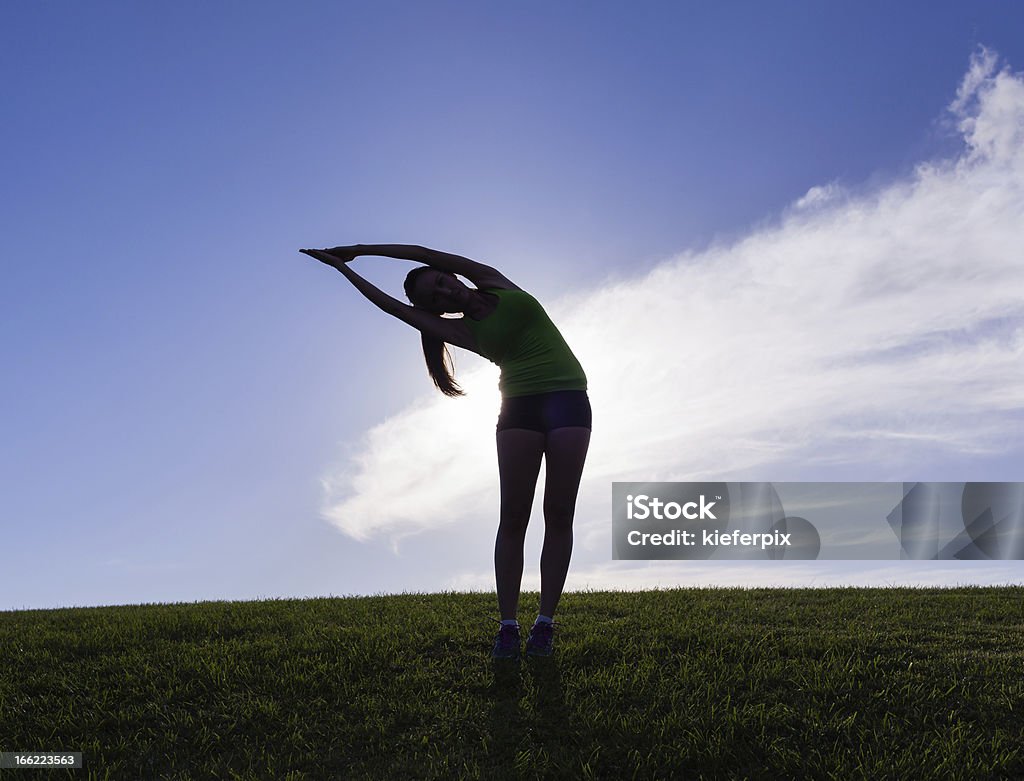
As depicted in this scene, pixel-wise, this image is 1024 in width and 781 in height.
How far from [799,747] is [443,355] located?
3510 millimetres

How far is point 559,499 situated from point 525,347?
42.0 inches

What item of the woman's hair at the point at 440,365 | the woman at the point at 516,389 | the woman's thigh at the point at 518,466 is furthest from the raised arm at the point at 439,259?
the woman's thigh at the point at 518,466

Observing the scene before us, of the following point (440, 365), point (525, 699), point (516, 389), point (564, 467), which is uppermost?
point (440, 365)

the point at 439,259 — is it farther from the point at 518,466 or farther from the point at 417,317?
the point at 518,466

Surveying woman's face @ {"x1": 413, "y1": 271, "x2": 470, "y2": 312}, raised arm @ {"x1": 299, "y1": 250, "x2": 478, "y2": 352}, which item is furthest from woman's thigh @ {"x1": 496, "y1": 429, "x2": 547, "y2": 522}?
woman's face @ {"x1": 413, "y1": 271, "x2": 470, "y2": 312}

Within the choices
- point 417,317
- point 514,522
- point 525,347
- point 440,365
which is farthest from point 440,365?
point 514,522

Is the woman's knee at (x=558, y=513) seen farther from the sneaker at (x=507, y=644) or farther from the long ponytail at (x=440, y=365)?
the long ponytail at (x=440, y=365)

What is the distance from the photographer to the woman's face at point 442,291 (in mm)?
5777

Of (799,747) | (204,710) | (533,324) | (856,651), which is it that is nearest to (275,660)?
(204,710)

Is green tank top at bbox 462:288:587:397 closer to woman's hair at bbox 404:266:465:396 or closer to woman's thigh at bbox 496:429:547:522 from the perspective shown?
woman's thigh at bbox 496:429:547:522

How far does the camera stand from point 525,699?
512 cm

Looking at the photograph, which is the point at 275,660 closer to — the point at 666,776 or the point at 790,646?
the point at 666,776

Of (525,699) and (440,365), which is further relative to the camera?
(440,365)

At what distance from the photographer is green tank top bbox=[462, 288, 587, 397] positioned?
18.2 feet
